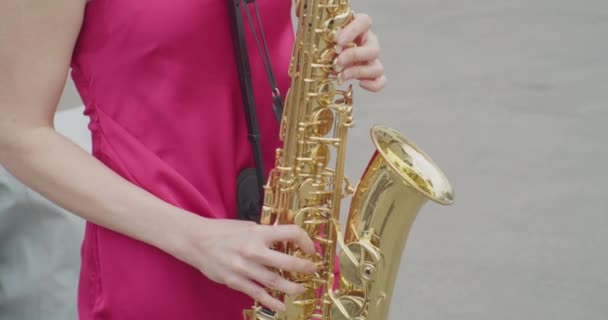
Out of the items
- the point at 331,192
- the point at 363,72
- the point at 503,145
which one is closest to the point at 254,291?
the point at 331,192

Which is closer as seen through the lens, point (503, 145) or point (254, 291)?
point (254, 291)

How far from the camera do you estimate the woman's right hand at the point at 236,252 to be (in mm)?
1085

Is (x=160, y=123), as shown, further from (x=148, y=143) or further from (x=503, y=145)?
(x=503, y=145)

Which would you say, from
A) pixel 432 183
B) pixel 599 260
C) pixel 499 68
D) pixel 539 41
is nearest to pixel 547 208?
pixel 599 260

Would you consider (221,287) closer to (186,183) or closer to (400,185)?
(186,183)

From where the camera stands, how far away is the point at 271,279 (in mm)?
1110

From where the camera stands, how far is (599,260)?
3.06 meters

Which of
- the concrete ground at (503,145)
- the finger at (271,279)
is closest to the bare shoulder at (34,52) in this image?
the finger at (271,279)

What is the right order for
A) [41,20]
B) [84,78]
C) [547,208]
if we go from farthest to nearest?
[547,208], [84,78], [41,20]

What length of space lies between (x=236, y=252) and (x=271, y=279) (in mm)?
61

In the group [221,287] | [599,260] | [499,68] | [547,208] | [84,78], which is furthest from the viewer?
[499,68]

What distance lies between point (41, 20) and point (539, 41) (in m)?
4.09

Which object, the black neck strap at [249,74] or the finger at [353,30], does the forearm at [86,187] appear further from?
the finger at [353,30]

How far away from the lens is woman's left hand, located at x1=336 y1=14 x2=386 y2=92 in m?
1.18
